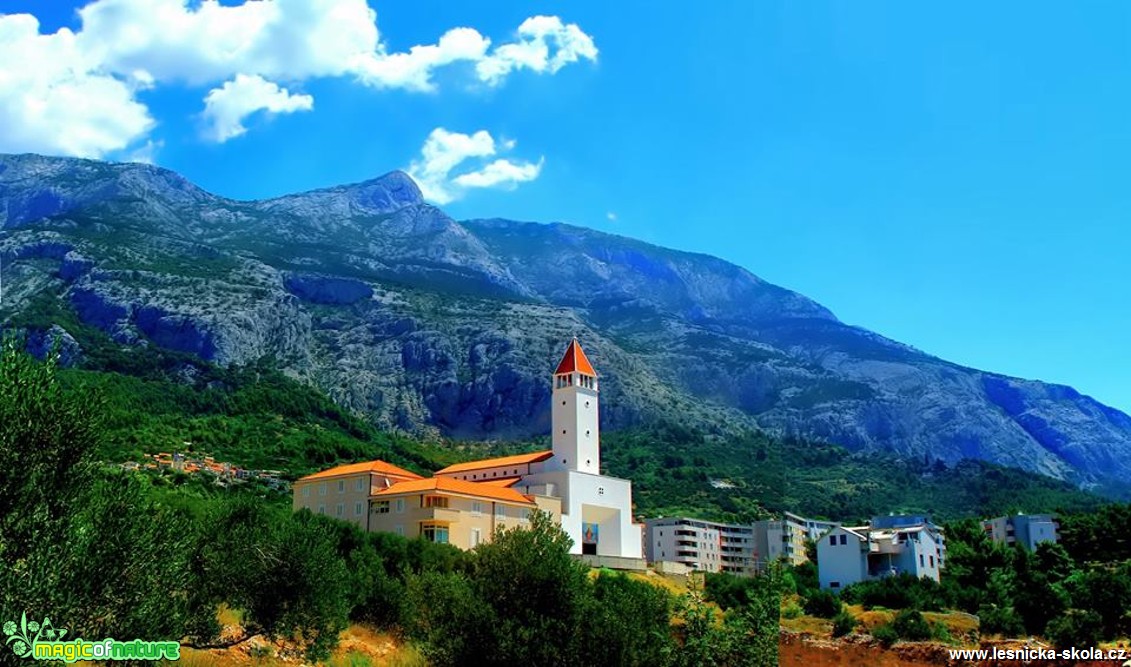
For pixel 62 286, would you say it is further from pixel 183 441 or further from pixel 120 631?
pixel 120 631

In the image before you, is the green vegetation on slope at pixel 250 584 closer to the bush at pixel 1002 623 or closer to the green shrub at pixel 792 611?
the bush at pixel 1002 623

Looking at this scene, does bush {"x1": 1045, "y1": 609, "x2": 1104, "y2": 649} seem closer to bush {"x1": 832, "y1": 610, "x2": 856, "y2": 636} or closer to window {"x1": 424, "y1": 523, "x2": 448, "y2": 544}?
bush {"x1": 832, "y1": 610, "x2": 856, "y2": 636}

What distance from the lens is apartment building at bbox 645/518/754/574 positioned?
98562 mm

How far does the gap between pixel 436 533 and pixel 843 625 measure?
23657 mm

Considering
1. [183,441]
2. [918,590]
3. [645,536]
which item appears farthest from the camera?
[645,536]

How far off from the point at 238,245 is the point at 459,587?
18202 centimetres

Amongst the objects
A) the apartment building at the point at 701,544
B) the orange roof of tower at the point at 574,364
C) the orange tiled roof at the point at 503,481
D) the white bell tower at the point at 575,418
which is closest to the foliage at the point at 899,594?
the white bell tower at the point at 575,418

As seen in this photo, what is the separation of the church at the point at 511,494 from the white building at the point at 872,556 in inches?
569

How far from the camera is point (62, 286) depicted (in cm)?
14450

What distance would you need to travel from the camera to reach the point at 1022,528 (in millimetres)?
95625

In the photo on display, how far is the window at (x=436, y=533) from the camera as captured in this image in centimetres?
5334

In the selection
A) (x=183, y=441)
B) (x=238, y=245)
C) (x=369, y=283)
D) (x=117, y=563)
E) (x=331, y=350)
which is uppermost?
(x=238, y=245)

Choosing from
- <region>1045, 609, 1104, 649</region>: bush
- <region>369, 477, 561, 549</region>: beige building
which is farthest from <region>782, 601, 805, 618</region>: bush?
<region>369, 477, 561, 549</region>: beige building

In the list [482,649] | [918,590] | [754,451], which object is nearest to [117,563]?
[482,649]
